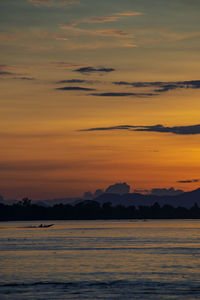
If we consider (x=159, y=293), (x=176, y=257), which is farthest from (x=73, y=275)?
(x=176, y=257)

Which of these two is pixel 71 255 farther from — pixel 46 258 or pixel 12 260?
pixel 12 260

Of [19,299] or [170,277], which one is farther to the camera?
[170,277]

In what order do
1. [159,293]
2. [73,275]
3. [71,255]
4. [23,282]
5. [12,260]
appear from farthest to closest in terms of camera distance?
1. [71,255]
2. [12,260]
3. [73,275]
4. [23,282]
5. [159,293]

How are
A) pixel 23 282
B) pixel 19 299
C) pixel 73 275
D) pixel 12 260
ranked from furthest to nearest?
pixel 12 260, pixel 73 275, pixel 23 282, pixel 19 299

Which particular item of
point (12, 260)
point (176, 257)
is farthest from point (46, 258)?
point (176, 257)

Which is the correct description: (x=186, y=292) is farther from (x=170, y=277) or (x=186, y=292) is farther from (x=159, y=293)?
(x=170, y=277)

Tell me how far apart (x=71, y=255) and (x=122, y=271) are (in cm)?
3505

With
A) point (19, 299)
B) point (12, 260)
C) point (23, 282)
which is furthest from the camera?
point (12, 260)

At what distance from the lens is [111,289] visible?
68.6 meters

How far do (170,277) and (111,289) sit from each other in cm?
1377

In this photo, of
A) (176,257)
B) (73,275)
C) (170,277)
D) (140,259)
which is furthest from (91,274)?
(176,257)

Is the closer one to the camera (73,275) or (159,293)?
(159,293)

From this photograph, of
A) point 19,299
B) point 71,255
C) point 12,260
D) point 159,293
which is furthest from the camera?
point 71,255

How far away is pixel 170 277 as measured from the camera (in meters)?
79.4
